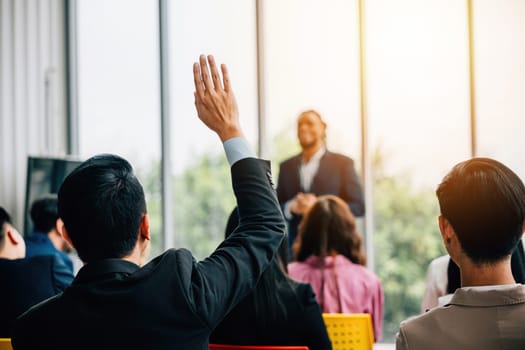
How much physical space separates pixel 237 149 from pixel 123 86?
16.9 feet

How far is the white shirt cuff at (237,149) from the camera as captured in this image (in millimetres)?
1432

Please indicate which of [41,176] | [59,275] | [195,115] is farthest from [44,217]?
[195,115]

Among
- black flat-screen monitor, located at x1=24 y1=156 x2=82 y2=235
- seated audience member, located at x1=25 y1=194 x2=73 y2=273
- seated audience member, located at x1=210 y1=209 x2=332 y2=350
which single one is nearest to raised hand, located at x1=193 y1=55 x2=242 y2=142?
seated audience member, located at x1=210 y1=209 x2=332 y2=350

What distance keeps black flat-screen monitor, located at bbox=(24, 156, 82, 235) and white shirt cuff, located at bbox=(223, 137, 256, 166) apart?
4.61 m

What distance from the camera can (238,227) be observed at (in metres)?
1.41

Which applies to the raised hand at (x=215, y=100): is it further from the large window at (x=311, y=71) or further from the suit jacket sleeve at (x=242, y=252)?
the large window at (x=311, y=71)

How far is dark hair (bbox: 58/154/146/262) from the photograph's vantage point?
1.36m

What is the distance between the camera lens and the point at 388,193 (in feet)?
17.3

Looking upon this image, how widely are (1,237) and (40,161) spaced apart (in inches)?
96.8

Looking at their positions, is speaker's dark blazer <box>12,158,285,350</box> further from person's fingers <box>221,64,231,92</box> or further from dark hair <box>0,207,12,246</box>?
dark hair <box>0,207,12,246</box>

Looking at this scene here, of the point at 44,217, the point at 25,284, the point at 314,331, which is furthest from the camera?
the point at 44,217

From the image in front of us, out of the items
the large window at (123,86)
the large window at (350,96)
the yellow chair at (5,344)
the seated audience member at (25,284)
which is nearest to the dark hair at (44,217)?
the seated audience member at (25,284)

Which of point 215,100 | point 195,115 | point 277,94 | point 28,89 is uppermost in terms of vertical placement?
point 28,89

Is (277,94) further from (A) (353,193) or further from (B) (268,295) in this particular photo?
(B) (268,295)
